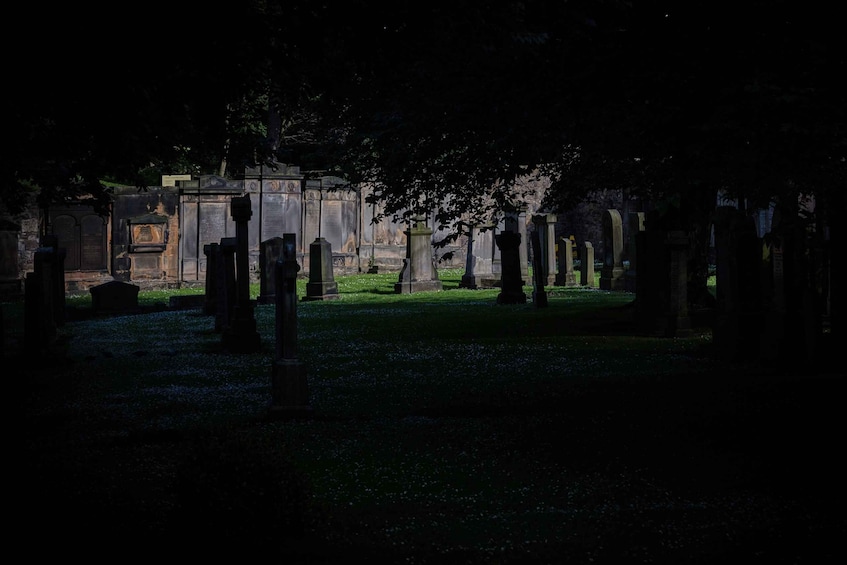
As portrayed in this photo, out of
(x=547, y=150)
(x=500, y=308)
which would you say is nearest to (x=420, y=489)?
(x=547, y=150)

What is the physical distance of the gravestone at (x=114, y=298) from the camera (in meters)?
23.0

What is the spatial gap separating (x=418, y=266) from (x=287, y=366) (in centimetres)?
1878

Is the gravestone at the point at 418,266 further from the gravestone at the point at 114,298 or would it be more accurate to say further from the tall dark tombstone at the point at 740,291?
the tall dark tombstone at the point at 740,291

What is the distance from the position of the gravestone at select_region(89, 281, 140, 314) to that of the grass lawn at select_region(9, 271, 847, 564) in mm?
8308

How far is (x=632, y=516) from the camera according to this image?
19.7ft

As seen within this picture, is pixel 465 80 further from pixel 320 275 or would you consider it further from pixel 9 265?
pixel 9 265

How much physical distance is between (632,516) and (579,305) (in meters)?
16.7

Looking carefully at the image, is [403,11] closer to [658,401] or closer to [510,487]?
[510,487]

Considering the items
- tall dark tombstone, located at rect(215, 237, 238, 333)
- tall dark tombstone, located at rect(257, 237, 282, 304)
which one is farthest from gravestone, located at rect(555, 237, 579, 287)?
tall dark tombstone, located at rect(215, 237, 238, 333)

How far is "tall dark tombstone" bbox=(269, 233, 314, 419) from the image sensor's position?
952cm

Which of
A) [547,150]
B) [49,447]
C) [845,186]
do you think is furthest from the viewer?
[547,150]

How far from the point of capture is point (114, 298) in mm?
23172

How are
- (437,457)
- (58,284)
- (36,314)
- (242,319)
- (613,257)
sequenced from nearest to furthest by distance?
(437,457) < (36,314) < (242,319) < (58,284) < (613,257)

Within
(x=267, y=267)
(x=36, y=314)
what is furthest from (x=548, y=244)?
(x=36, y=314)
